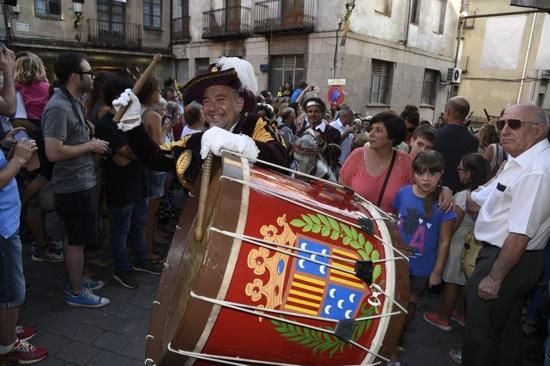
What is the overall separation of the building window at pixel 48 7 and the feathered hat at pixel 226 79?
20300mm

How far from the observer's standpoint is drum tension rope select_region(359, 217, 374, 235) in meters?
1.55

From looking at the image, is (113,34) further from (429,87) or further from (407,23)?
(429,87)

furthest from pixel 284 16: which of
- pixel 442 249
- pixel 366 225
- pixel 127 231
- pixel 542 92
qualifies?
pixel 542 92

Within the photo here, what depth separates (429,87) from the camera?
20109mm

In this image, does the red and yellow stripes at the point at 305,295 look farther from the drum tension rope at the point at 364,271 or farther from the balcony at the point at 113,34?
the balcony at the point at 113,34

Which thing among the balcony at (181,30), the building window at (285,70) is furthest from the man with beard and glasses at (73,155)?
the balcony at (181,30)

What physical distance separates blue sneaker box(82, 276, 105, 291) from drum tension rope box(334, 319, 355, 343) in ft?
9.63

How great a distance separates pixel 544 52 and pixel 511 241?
2578 cm

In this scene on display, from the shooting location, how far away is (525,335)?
11.4ft

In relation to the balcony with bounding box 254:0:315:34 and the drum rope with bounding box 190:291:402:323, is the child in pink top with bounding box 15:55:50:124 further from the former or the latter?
the balcony with bounding box 254:0:315:34

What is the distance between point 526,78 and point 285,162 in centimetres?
2630

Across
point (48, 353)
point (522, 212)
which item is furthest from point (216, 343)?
point (48, 353)

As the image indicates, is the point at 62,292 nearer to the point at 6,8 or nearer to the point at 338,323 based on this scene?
the point at 338,323

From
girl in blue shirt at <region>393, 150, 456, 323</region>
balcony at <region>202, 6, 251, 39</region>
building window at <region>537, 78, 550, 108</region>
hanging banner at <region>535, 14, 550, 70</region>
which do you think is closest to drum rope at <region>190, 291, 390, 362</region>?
girl in blue shirt at <region>393, 150, 456, 323</region>
